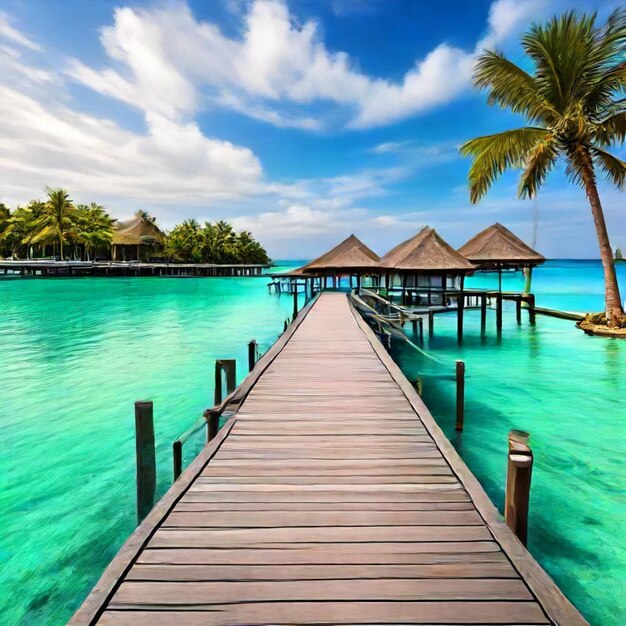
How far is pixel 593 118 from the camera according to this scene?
13219mm

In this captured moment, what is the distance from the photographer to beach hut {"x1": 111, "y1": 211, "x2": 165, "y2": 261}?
61094 mm

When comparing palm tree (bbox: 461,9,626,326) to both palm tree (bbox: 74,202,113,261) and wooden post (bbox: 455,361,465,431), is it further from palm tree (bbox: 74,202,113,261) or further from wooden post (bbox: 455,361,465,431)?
palm tree (bbox: 74,202,113,261)

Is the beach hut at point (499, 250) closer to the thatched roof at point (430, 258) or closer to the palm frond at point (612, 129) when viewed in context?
the thatched roof at point (430, 258)

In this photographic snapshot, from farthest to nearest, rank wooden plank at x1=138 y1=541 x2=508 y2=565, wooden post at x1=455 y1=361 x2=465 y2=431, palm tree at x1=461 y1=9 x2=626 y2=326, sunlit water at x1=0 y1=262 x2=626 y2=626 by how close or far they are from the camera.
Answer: palm tree at x1=461 y1=9 x2=626 y2=326 < wooden post at x1=455 y1=361 x2=465 y2=431 < sunlit water at x1=0 y1=262 x2=626 y2=626 < wooden plank at x1=138 y1=541 x2=508 y2=565

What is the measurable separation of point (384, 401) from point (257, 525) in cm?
258

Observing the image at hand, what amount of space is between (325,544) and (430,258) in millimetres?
13457

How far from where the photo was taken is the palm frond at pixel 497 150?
1316 centimetres

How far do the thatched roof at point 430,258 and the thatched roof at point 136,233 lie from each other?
54.3 m

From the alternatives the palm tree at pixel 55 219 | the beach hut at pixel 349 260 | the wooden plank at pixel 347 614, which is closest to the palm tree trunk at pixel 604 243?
the beach hut at pixel 349 260

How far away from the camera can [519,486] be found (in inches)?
98.9

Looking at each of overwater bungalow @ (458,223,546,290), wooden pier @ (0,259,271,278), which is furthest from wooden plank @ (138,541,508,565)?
wooden pier @ (0,259,271,278)

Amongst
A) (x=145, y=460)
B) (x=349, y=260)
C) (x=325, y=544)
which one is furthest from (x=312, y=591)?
(x=349, y=260)

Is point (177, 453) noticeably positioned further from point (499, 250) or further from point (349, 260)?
point (499, 250)

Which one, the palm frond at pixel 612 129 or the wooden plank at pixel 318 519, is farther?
the palm frond at pixel 612 129
